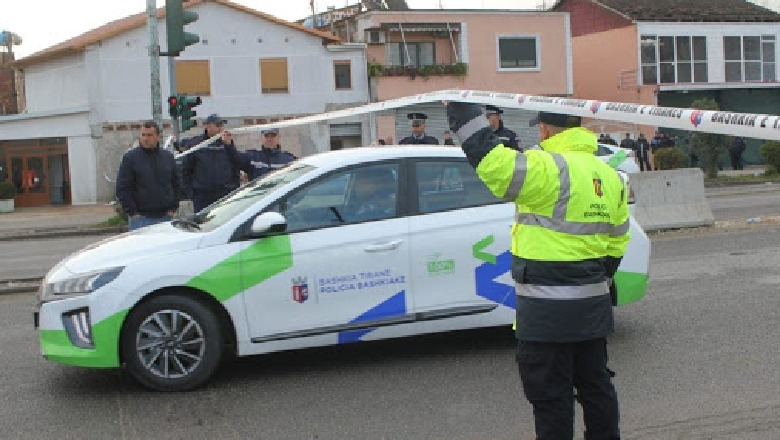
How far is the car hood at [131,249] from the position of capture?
19.6ft

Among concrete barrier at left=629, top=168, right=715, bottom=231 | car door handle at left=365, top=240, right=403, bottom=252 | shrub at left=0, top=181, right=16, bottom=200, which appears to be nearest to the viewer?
car door handle at left=365, top=240, right=403, bottom=252

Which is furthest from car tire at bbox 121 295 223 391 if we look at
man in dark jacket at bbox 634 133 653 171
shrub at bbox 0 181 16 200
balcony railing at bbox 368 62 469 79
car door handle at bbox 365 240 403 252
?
balcony railing at bbox 368 62 469 79

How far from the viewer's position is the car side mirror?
20.0 feet

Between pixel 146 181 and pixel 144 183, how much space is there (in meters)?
0.03

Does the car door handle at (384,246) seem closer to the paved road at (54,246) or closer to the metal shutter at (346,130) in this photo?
the paved road at (54,246)

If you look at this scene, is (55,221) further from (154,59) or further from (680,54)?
(680,54)

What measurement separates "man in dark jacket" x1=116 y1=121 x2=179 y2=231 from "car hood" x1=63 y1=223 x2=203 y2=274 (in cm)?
206

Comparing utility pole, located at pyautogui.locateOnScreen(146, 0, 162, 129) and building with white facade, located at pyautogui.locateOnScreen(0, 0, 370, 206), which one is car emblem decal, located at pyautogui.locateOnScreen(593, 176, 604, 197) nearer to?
utility pole, located at pyautogui.locateOnScreen(146, 0, 162, 129)

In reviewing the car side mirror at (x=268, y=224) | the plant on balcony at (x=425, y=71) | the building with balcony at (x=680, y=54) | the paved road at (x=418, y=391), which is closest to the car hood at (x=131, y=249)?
the car side mirror at (x=268, y=224)

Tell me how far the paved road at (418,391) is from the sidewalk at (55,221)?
17209mm

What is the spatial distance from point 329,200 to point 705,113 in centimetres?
338

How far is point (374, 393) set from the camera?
5879mm

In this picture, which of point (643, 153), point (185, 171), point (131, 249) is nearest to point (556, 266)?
point (131, 249)

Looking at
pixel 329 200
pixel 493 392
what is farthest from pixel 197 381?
pixel 493 392
